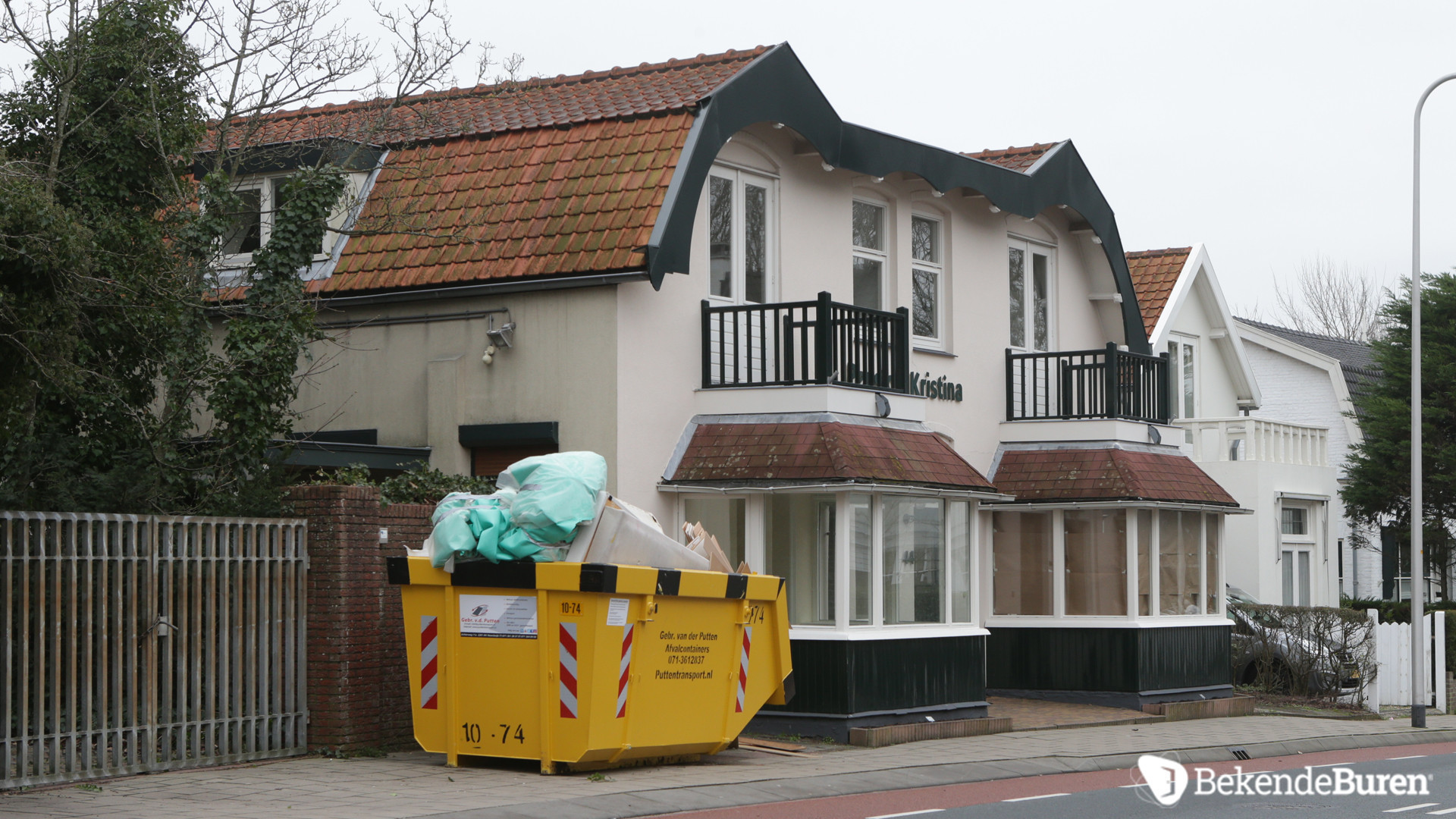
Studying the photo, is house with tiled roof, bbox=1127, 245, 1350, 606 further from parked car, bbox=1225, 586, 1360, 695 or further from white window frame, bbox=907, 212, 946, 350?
white window frame, bbox=907, 212, 946, 350

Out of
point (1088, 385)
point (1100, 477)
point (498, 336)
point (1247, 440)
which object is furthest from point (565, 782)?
point (1247, 440)

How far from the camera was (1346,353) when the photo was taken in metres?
41.9

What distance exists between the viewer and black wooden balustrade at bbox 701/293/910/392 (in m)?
16.0

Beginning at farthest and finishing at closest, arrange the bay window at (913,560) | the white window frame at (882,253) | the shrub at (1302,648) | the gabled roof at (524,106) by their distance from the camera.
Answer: the shrub at (1302,648)
the white window frame at (882,253)
the gabled roof at (524,106)
the bay window at (913,560)

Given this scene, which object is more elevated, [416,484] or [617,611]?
[416,484]

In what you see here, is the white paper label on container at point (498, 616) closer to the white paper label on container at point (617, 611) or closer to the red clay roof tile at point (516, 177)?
the white paper label on container at point (617, 611)

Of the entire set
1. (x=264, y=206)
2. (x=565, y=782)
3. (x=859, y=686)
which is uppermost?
(x=264, y=206)

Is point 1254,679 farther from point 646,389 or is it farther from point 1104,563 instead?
point 646,389

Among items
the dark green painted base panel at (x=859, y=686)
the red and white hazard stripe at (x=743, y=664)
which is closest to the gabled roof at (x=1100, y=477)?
the dark green painted base panel at (x=859, y=686)

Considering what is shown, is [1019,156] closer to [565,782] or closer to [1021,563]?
→ [1021,563]

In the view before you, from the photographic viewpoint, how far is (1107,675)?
19594mm

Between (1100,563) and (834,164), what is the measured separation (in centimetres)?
606

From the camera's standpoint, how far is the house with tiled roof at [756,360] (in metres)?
15.6

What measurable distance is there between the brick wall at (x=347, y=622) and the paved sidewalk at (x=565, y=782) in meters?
0.35
